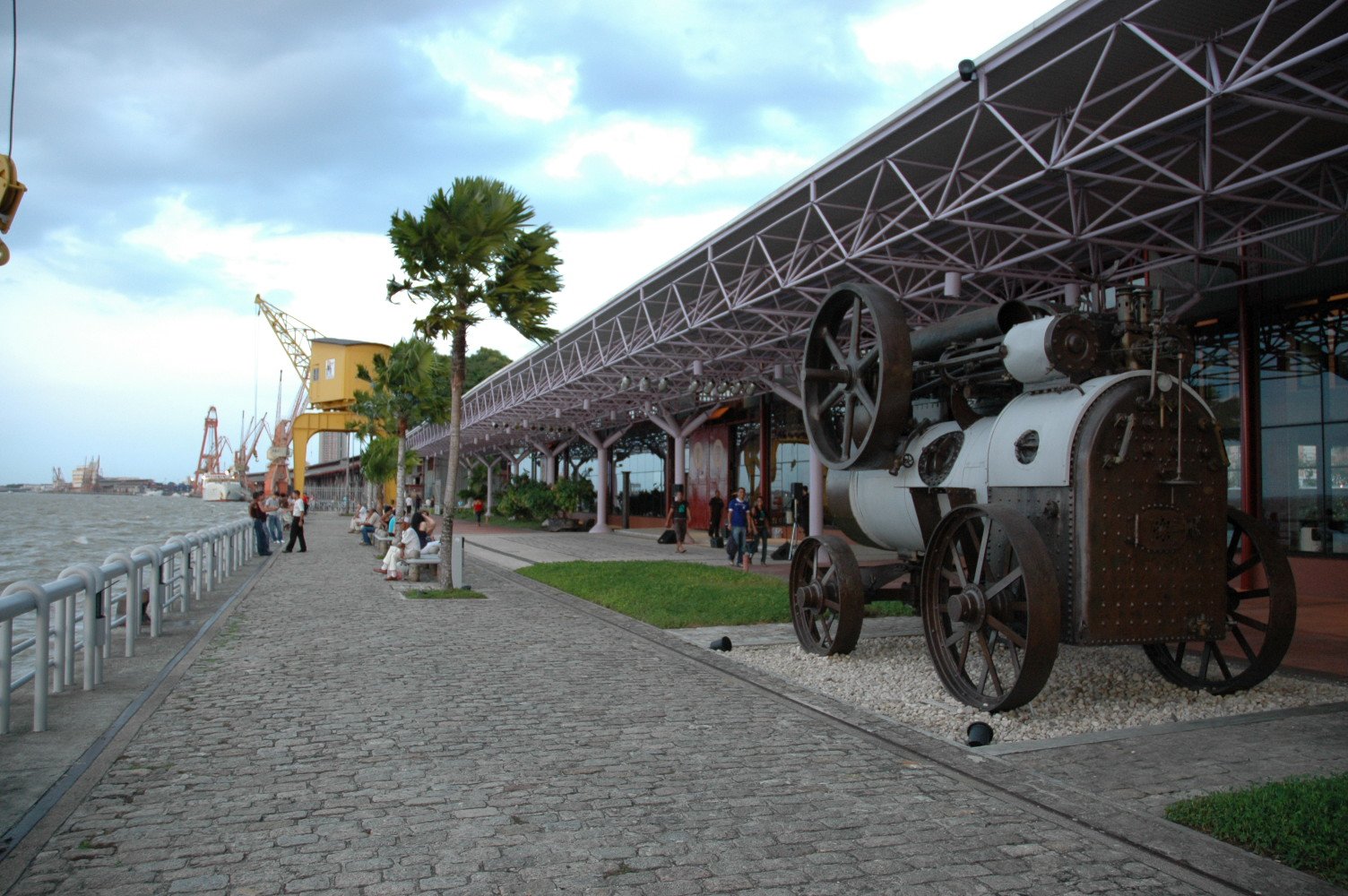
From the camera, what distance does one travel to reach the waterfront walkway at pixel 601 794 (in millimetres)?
3893

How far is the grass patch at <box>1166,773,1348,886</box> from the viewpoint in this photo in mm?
3990

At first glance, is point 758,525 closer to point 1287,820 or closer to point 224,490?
point 1287,820

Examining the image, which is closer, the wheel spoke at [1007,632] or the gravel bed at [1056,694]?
the wheel spoke at [1007,632]

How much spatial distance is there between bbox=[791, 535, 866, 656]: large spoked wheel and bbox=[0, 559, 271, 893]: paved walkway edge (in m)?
5.56

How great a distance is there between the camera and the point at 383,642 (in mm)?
9883

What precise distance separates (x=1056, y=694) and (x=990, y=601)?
1369 mm

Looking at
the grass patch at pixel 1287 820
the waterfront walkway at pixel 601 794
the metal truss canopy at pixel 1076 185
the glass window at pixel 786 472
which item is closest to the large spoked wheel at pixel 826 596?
the waterfront walkway at pixel 601 794

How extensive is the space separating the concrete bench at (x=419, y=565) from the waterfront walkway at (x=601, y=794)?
26.5 feet

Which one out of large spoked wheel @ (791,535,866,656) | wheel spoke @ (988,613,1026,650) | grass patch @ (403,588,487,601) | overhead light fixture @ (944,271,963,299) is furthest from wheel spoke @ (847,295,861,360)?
grass patch @ (403,588,487,601)

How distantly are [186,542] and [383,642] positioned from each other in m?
4.38

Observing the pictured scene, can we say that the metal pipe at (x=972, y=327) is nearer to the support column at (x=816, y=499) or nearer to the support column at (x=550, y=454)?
the support column at (x=816, y=499)

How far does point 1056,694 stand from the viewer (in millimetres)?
7336

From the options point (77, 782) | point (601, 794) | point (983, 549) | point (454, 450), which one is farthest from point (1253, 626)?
point (454, 450)

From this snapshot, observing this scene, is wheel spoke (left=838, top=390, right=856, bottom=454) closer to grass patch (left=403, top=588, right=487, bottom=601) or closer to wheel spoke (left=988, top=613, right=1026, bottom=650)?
wheel spoke (left=988, top=613, right=1026, bottom=650)
